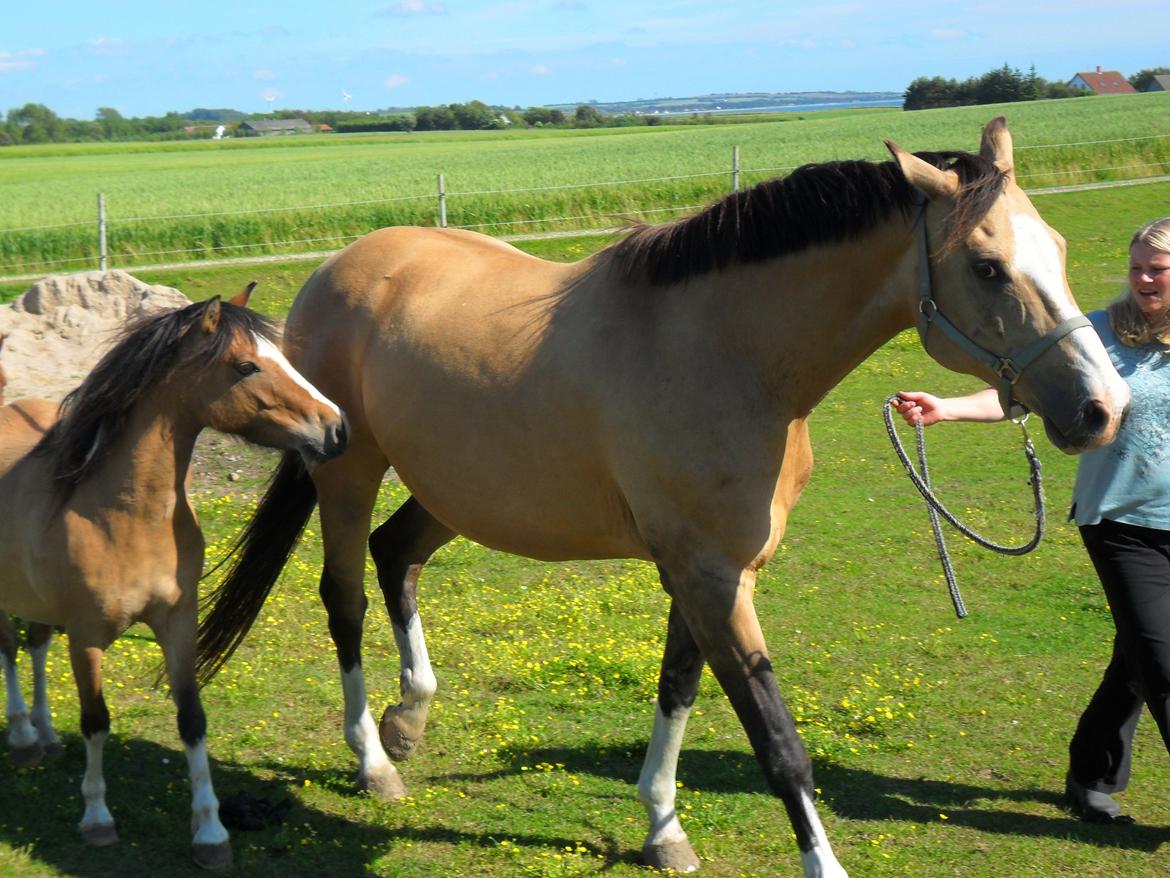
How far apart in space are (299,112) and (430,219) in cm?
11016


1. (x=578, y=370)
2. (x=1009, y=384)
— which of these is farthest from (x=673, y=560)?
(x=1009, y=384)

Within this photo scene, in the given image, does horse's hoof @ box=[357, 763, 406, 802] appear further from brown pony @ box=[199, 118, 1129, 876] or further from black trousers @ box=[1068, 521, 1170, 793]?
black trousers @ box=[1068, 521, 1170, 793]

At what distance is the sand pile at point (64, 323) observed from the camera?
427 inches

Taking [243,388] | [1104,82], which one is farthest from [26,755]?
[1104,82]

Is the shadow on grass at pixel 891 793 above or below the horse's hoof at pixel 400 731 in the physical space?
below

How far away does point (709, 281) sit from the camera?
3918 millimetres

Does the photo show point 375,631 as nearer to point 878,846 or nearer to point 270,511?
point 270,511

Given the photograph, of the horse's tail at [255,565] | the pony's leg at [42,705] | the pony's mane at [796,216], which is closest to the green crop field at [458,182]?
the horse's tail at [255,565]

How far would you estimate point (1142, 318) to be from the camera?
4.48 meters

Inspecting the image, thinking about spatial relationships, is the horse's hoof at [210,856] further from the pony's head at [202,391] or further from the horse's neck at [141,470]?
the pony's head at [202,391]

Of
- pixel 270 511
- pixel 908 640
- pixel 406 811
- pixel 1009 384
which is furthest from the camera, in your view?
pixel 908 640

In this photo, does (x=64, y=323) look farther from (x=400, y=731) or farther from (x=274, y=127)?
(x=274, y=127)

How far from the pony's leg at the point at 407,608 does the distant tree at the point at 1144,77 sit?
9452cm

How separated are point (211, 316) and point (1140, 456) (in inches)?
136
